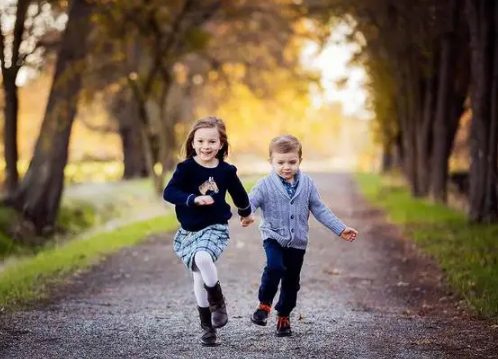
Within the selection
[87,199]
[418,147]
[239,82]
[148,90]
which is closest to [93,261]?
[148,90]

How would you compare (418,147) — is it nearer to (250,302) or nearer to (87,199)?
(87,199)

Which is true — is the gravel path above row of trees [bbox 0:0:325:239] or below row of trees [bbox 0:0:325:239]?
below

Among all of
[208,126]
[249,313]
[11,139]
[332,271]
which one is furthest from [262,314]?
[11,139]

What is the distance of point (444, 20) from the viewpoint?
52.1 ft

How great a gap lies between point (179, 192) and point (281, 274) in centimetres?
100

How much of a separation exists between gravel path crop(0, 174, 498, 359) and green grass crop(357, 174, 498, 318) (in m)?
0.20

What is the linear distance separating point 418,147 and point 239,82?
11618mm

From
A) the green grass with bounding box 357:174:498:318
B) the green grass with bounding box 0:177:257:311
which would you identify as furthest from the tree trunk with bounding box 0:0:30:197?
the green grass with bounding box 357:174:498:318

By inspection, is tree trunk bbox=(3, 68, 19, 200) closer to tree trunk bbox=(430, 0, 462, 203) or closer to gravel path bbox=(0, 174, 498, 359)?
gravel path bbox=(0, 174, 498, 359)

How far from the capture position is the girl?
19.3 feet

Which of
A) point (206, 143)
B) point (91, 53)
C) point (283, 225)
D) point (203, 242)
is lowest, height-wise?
point (203, 242)

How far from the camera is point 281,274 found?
6.10 meters

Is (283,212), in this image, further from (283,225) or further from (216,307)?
(216,307)

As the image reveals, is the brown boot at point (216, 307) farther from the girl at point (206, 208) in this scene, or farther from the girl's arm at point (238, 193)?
the girl's arm at point (238, 193)
